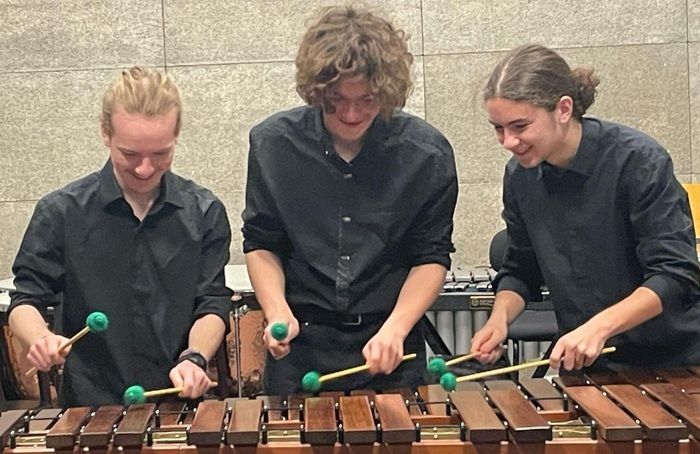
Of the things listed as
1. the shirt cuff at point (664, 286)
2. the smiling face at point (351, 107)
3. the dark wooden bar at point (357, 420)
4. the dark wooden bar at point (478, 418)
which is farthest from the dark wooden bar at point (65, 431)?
the shirt cuff at point (664, 286)

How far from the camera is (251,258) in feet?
8.69

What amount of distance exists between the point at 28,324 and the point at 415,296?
0.97 meters

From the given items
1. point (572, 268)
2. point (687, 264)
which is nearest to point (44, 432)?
point (572, 268)

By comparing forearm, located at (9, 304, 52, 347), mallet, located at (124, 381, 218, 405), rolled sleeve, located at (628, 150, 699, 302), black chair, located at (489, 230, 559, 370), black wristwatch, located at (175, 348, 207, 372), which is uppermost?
rolled sleeve, located at (628, 150, 699, 302)

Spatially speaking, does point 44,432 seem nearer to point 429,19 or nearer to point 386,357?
point 386,357

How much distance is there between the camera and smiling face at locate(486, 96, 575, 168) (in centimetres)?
249

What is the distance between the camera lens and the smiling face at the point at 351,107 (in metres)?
2.46

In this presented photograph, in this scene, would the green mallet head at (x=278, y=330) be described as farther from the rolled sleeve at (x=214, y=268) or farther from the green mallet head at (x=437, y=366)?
the green mallet head at (x=437, y=366)

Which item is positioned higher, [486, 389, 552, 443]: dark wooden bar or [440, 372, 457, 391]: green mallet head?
[440, 372, 457, 391]: green mallet head

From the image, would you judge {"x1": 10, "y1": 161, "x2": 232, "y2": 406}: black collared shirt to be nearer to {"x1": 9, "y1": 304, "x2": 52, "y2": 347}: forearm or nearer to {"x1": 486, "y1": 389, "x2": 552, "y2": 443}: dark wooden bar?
{"x1": 9, "y1": 304, "x2": 52, "y2": 347}: forearm

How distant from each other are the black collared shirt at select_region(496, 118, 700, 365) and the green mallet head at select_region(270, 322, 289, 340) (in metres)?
0.72

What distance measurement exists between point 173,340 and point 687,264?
1.30m

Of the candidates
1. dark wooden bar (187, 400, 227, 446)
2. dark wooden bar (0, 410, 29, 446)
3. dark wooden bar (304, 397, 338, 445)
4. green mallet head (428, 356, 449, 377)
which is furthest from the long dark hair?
dark wooden bar (0, 410, 29, 446)

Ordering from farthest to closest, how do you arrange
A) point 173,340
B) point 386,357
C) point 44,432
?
1. point 173,340
2. point 386,357
3. point 44,432
